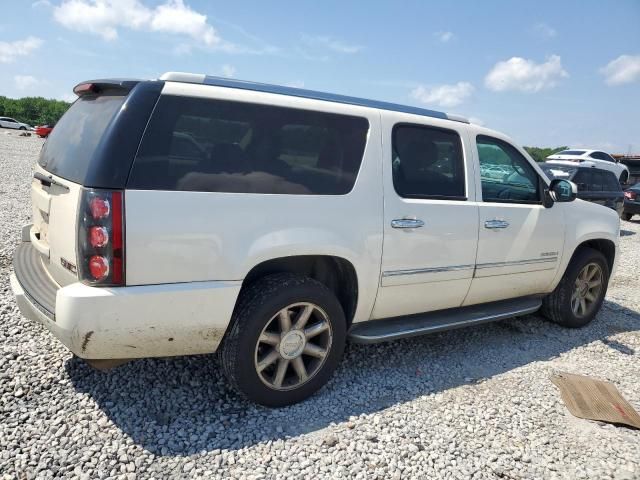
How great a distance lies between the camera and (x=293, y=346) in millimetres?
3035

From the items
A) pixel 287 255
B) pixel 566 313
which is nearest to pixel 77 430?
pixel 287 255

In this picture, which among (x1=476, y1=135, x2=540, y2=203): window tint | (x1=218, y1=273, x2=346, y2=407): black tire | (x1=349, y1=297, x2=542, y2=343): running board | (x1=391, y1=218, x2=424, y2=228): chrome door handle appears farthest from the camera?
(x1=476, y1=135, x2=540, y2=203): window tint

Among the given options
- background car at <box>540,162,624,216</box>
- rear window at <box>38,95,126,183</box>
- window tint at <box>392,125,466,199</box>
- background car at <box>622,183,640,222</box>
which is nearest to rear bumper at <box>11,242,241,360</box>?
rear window at <box>38,95,126,183</box>

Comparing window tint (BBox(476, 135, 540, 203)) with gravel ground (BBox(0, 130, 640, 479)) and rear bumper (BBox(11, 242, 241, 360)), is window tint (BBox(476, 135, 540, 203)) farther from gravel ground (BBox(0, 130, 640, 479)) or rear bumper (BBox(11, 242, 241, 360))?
rear bumper (BBox(11, 242, 241, 360))

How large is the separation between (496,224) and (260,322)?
2.14 meters

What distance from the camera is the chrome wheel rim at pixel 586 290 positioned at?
4.89 meters

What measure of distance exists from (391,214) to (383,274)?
0.41 metres

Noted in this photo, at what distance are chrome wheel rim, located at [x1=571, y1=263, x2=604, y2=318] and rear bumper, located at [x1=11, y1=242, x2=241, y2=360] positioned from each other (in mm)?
3798

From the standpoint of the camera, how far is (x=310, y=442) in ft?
9.00

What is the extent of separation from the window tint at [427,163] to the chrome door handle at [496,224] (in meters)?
0.31

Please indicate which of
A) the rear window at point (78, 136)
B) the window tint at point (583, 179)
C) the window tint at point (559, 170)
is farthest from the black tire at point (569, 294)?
the window tint at point (583, 179)

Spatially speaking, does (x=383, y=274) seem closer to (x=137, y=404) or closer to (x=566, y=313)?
(x=137, y=404)

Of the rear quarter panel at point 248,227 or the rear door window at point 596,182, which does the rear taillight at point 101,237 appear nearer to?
the rear quarter panel at point 248,227

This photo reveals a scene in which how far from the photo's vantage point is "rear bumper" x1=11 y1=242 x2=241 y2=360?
2.38 m
